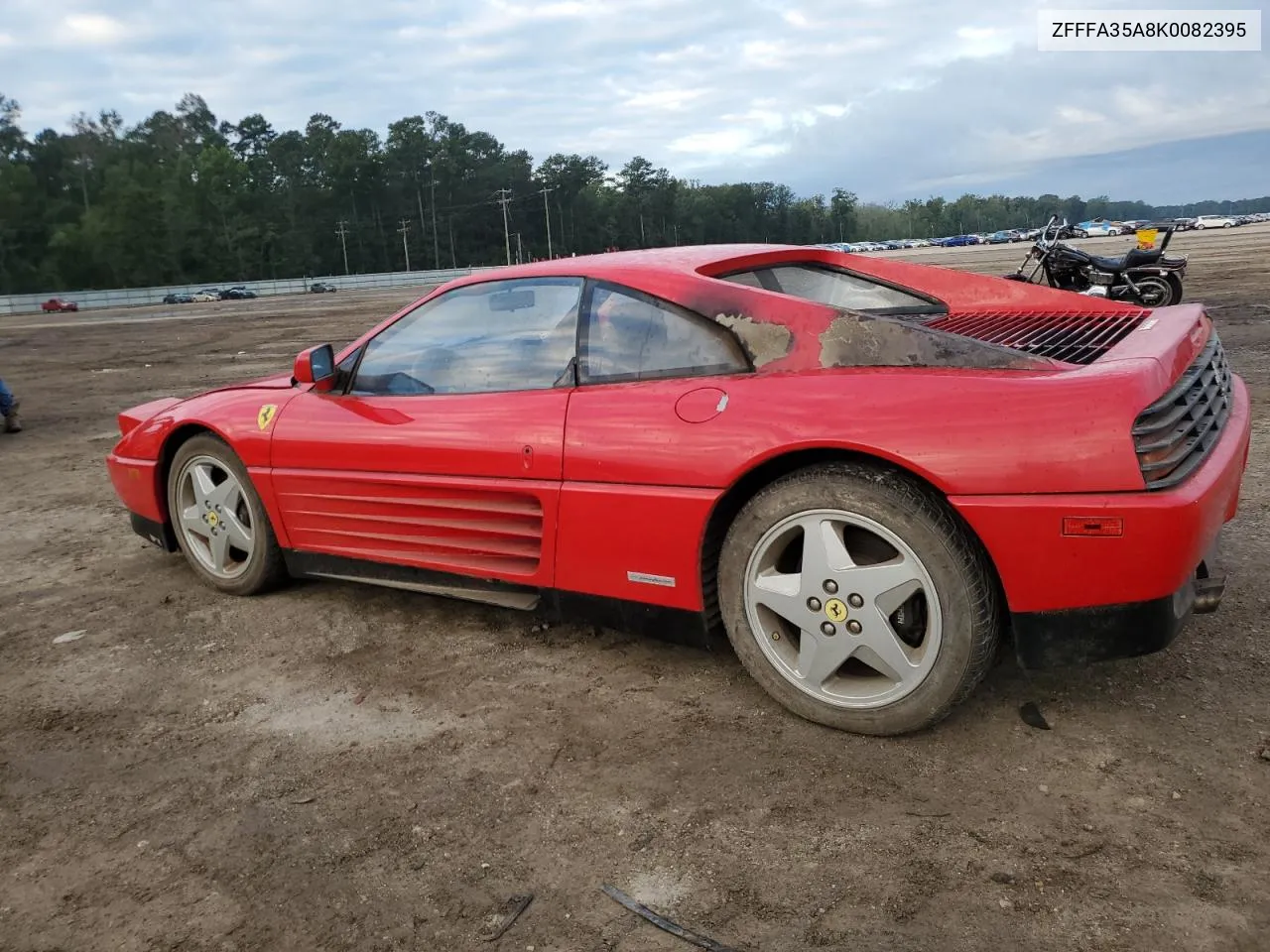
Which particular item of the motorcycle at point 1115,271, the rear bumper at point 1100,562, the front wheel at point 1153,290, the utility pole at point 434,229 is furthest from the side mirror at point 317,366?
the utility pole at point 434,229

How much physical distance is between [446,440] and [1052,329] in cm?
203

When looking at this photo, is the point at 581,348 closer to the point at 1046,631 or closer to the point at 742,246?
the point at 742,246

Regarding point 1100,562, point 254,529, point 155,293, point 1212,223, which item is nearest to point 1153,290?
point 1100,562

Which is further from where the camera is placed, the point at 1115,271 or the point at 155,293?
the point at 155,293

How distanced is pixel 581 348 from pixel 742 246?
0.87 m

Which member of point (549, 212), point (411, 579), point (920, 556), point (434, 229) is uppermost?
point (549, 212)

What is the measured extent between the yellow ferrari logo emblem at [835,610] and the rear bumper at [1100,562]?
0.42 meters

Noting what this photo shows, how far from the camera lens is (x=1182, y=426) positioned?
2.40 meters

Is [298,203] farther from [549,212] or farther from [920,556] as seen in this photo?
[920,556]

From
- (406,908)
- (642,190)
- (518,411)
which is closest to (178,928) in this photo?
(406,908)

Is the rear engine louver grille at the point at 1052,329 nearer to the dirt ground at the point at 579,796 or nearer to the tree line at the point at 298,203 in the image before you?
the dirt ground at the point at 579,796

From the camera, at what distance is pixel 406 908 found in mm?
2045

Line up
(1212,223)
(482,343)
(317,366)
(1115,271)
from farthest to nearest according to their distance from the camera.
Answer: (1212,223)
(1115,271)
(317,366)
(482,343)

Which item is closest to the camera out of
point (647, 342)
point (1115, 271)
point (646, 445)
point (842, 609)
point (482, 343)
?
point (842, 609)
